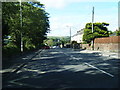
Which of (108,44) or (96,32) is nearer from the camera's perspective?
(108,44)

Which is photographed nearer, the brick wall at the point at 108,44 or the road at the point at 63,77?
the road at the point at 63,77

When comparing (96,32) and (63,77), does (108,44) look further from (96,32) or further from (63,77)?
(63,77)

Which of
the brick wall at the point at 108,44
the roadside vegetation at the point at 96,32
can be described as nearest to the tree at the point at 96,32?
the roadside vegetation at the point at 96,32

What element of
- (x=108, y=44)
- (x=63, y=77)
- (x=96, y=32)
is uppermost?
(x=96, y=32)

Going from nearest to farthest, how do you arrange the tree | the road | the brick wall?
the road
the brick wall
the tree

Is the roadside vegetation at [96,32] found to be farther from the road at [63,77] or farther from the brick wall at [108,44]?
the road at [63,77]

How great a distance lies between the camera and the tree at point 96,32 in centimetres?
5397

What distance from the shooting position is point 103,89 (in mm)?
7078

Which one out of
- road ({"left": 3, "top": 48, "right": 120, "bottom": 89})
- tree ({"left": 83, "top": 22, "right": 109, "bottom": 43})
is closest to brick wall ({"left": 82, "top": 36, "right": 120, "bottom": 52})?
tree ({"left": 83, "top": 22, "right": 109, "bottom": 43})

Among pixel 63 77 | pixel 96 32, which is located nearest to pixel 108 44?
pixel 96 32

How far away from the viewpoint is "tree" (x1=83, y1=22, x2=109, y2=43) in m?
54.0

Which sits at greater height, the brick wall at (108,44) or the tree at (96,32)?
the tree at (96,32)

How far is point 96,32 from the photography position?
5609cm

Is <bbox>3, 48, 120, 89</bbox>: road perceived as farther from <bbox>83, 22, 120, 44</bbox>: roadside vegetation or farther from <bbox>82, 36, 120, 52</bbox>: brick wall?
<bbox>83, 22, 120, 44</bbox>: roadside vegetation
